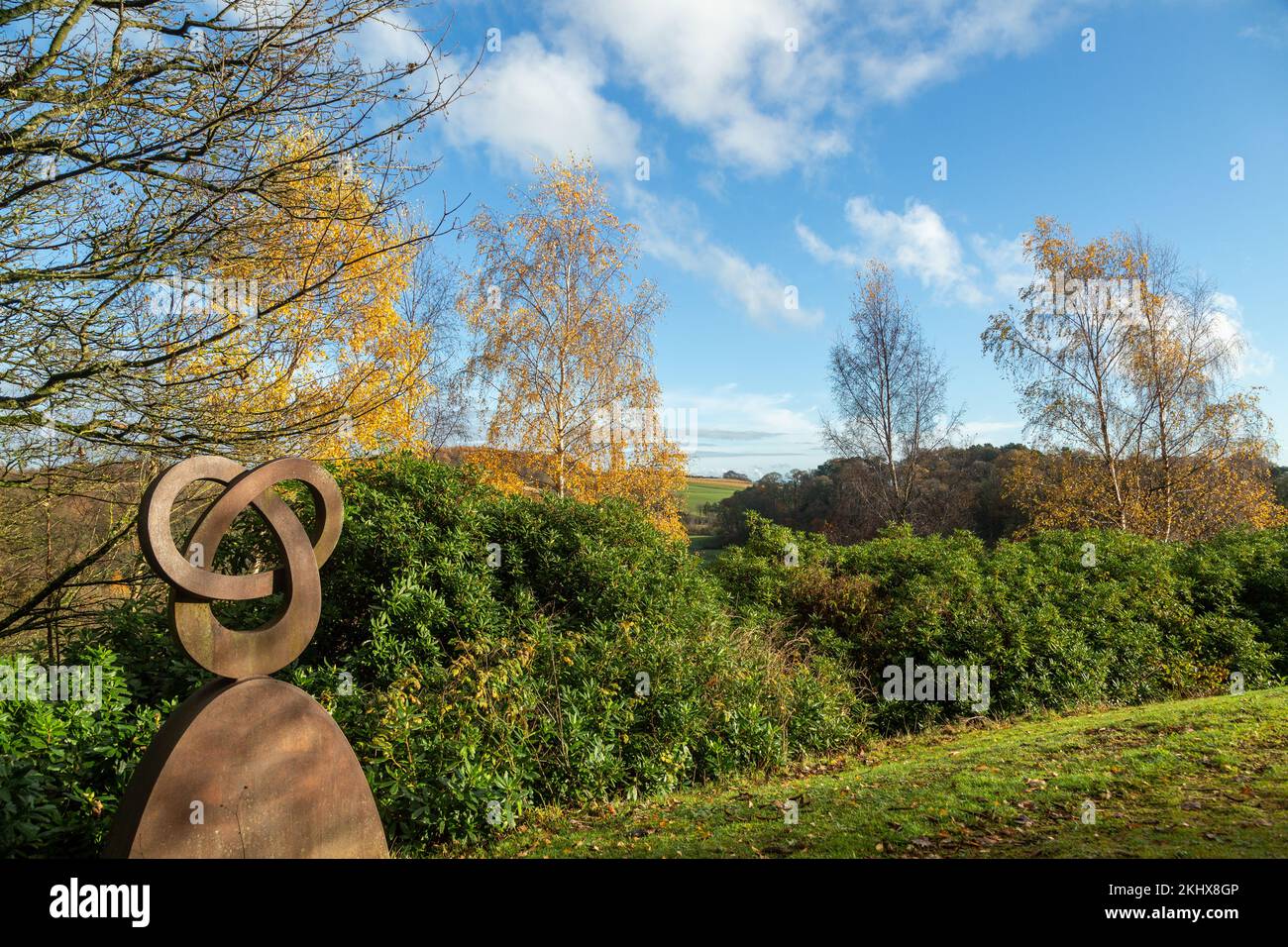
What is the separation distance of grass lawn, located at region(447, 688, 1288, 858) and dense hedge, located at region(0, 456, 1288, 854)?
A: 1.48 feet

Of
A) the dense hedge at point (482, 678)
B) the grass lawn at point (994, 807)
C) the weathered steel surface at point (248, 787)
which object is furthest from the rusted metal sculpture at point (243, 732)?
the grass lawn at point (994, 807)

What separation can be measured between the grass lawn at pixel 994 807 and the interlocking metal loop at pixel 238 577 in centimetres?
195

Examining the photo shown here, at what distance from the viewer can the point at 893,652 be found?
951cm

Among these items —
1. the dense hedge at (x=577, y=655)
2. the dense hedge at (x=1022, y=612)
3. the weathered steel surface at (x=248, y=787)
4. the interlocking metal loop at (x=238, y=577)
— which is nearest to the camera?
the weathered steel surface at (x=248, y=787)

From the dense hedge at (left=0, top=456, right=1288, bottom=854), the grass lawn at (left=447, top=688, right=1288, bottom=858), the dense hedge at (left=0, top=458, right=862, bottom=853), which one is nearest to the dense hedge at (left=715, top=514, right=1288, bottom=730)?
the dense hedge at (left=0, top=456, right=1288, bottom=854)

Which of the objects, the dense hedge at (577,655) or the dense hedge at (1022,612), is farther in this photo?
the dense hedge at (1022,612)

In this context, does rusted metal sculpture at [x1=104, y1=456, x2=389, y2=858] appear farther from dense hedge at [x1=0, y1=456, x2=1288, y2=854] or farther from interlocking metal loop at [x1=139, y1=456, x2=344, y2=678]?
dense hedge at [x1=0, y1=456, x2=1288, y2=854]

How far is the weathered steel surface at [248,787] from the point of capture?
3.32 meters

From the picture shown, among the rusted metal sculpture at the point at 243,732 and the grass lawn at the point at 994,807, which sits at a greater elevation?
the rusted metal sculpture at the point at 243,732

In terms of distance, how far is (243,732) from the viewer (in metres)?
3.63

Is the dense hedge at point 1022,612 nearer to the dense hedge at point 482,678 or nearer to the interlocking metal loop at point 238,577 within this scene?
the dense hedge at point 482,678

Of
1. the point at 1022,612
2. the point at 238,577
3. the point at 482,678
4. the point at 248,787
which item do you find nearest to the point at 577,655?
the point at 482,678

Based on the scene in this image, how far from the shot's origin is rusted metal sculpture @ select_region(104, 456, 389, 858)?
3.35 meters
